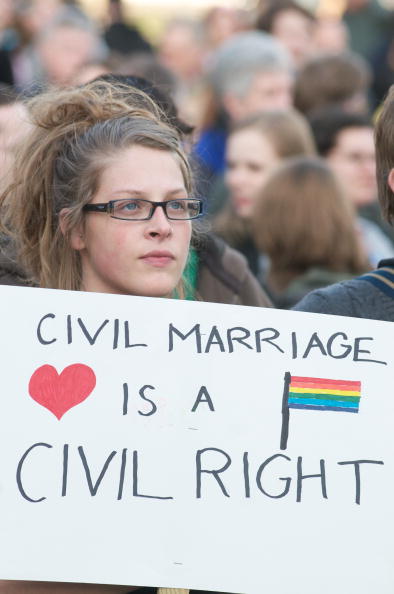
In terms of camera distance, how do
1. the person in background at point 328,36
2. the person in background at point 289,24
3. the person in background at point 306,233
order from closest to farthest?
the person in background at point 306,233
the person in background at point 289,24
the person in background at point 328,36

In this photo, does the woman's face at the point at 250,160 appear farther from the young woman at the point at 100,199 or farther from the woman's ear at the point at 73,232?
the woman's ear at the point at 73,232

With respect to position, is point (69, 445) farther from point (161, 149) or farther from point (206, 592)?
point (161, 149)

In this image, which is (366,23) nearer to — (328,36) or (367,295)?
(328,36)

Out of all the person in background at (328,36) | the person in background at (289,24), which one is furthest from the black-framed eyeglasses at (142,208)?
the person in background at (328,36)

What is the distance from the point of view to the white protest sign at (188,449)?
2385 mm

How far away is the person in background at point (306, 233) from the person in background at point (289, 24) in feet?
12.6

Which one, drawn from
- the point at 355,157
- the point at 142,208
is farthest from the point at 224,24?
the point at 142,208

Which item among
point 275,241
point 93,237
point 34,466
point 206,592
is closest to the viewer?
point 34,466

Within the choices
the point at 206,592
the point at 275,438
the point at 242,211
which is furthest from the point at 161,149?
the point at 242,211

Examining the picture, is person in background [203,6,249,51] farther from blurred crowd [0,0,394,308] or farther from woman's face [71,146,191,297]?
woman's face [71,146,191,297]

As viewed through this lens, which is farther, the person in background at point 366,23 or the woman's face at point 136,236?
the person in background at point 366,23

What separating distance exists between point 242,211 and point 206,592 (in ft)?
10.2

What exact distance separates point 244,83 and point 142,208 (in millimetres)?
4186

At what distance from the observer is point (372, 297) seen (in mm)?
2814
